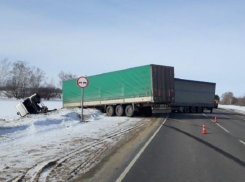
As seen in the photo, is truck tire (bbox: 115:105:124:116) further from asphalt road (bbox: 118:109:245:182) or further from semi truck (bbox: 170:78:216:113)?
asphalt road (bbox: 118:109:245:182)

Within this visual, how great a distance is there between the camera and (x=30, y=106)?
2480cm

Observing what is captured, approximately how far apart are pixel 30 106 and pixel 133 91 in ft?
27.6

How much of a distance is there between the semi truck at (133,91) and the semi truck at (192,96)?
422 inches

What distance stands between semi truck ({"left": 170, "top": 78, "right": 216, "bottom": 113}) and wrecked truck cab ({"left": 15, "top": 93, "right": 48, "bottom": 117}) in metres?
17.1

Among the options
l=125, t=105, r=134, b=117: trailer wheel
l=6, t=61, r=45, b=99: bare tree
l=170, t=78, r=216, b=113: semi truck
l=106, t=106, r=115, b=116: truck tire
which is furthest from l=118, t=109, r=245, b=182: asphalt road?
l=6, t=61, r=45, b=99: bare tree

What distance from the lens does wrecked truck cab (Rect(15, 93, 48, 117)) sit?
2420 centimetres

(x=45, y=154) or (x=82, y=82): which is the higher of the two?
(x=82, y=82)

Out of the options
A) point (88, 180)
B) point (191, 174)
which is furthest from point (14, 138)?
point (191, 174)

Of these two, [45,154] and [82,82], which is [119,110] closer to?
[82,82]

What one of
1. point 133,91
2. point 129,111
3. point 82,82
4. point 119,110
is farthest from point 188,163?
point 119,110

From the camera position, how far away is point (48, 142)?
11.4 m

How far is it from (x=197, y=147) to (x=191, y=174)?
4.07 metres

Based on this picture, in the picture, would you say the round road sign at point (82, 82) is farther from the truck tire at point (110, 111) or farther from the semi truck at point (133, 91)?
the truck tire at point (110, 111)

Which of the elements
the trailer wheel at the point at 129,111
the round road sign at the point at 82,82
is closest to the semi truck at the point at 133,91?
the trailer wheel at the point at 129,111
